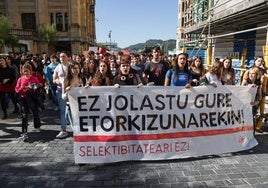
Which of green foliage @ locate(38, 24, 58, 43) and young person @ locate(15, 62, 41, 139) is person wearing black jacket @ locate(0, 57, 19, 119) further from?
green foliage @ locate(38, 24, 58, 43)

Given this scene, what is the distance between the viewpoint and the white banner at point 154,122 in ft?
Result: 14.0

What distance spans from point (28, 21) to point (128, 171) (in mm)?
45035

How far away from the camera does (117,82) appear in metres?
4.68

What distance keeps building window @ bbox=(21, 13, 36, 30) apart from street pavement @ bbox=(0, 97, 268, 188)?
4272cm

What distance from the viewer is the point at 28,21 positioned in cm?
4341

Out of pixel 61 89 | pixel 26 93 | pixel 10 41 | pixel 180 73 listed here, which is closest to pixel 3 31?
pixel 10 41

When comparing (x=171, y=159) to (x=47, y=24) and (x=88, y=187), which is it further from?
(x=47, y=24)

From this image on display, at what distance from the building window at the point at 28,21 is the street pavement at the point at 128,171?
140 feet

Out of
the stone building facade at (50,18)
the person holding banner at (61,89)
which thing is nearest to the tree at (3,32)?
the stone building facade at (50,18)

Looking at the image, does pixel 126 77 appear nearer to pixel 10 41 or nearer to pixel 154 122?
pixel 154 122

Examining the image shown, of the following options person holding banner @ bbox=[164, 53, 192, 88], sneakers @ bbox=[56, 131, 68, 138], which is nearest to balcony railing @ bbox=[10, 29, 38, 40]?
sneakers @ bbox=[56, 131, 68, 138]

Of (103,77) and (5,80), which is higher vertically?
(103,77)

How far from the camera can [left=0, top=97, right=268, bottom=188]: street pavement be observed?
146 inches

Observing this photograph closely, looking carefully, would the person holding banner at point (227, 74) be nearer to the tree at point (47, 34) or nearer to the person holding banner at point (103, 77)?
the person holding banner at point (103, 77)
